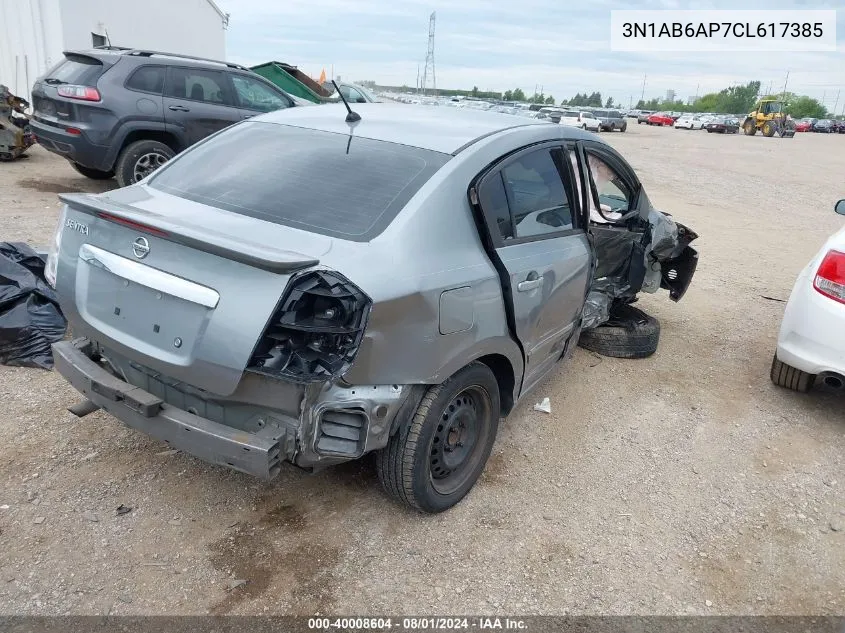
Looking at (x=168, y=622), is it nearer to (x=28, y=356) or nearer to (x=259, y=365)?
(x=259, y=365)

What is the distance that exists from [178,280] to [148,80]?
21.2 feet

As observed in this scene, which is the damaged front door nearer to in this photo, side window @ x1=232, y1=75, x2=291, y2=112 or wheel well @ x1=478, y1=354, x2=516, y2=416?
wheel well @ x1=478, y1=354, x2=516, y2=416

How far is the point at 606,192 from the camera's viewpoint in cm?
468

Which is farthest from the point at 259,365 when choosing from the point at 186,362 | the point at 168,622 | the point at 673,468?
the point at 673,468

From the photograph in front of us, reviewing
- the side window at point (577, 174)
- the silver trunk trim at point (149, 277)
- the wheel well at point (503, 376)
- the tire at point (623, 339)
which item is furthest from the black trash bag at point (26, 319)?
the tire at point (623, 339)

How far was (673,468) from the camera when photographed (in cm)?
356

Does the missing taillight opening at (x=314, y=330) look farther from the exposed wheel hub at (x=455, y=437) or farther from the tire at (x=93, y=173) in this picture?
the tire at (x=93, y=173)

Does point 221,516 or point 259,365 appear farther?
point 221,516

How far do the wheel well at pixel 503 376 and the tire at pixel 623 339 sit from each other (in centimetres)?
187

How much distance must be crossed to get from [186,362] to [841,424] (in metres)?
4.12

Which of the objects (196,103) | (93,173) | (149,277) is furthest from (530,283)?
(93,173)

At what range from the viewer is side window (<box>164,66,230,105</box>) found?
25.7ft

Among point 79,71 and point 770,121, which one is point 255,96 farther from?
point 770,121

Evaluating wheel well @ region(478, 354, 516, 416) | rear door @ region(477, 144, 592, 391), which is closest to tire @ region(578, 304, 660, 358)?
rear door @ region(477, 144, 592, 391)
